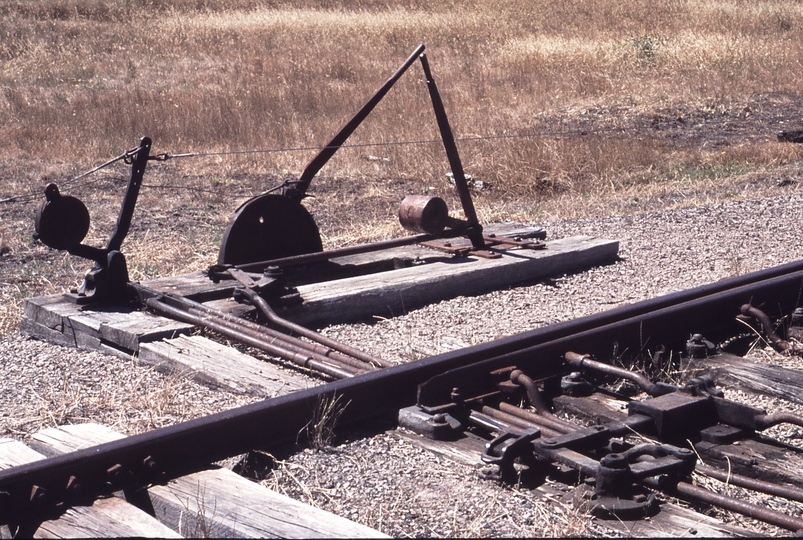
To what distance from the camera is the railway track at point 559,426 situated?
107 inches

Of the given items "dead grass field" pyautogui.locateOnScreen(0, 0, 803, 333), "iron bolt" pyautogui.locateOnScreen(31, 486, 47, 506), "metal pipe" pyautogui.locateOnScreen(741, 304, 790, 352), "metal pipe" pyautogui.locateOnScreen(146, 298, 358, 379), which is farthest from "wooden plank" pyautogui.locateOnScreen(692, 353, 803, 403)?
"dead grass field" pyautogui.locateOnScreen(0, 0, 803, 333)

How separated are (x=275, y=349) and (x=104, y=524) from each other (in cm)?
177

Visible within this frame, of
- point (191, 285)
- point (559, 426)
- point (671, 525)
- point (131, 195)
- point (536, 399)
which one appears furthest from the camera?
point (191, 285)

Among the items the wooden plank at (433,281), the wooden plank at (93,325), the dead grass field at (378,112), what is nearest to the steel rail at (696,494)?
the wooden plank at (93,325)

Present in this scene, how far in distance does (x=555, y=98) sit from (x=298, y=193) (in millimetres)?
12586

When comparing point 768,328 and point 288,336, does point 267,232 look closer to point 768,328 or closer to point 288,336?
point 288,336

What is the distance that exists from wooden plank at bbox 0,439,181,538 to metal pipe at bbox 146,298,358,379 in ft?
4.70

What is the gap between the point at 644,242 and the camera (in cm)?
758

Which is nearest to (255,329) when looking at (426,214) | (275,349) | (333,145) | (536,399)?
(275,349)

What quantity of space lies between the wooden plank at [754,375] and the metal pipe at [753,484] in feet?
3.47

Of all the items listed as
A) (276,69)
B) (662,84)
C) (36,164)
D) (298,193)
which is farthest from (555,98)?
(298,193)

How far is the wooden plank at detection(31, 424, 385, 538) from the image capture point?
2424 mm

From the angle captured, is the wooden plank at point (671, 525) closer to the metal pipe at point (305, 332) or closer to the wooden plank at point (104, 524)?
the wooden plank at point (104, 524)

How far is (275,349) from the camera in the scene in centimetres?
421
